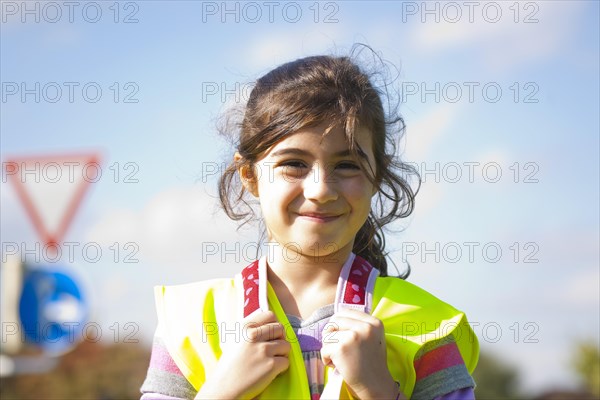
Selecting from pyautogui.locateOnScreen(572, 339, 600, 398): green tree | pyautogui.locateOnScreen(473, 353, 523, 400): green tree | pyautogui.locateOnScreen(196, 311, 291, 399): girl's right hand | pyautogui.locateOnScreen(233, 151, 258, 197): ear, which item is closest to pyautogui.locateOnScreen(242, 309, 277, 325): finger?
pyautogui.locateOnScreen(196, 311, 291, 399): girl's right hand

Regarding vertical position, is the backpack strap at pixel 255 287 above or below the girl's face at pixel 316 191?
below

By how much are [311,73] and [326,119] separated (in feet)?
0.75

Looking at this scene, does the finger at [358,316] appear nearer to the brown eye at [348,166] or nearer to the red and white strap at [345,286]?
the red and white strap at [345,286]

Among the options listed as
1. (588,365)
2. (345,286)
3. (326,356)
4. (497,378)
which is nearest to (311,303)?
(345,286)

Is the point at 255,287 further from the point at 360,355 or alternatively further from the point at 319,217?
the point at 360,355

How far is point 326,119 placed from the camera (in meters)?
2.60

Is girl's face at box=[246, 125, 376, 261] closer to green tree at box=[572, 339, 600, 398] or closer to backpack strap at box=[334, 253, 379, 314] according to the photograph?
backpack strap at box=[334, 253, 379, 314]

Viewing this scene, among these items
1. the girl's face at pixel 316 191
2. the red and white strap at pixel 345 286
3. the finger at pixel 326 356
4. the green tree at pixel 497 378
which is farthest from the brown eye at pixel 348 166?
the green tree at pixel 497 378

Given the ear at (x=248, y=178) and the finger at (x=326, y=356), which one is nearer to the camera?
the finger at (x=326, y=356)

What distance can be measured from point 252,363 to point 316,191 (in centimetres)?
50

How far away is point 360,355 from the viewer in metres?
2.41

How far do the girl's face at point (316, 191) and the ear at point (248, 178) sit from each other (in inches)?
6.8

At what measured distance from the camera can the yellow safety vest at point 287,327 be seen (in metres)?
2.54

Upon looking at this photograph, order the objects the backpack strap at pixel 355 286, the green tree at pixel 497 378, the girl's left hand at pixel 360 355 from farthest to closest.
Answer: the green tree at pixel 497 378, the backpack strap at pixel 355 286, the girl's left hand at pixel 360 355
